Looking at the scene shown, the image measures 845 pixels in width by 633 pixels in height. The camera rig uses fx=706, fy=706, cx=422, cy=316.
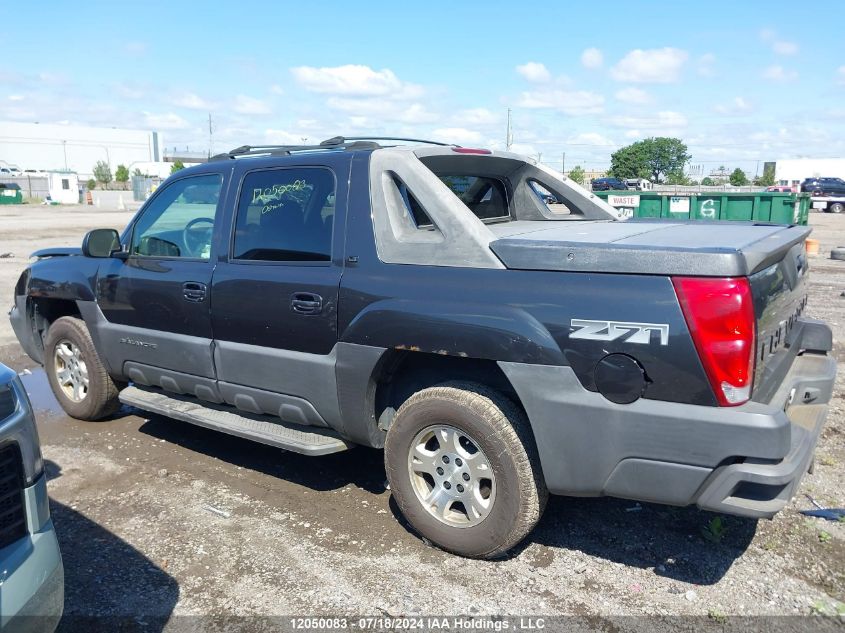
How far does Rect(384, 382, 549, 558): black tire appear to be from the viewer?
3.29 metres

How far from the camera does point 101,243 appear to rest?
16.6 ft

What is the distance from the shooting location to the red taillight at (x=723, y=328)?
2.77 meters

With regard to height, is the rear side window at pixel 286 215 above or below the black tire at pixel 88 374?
above

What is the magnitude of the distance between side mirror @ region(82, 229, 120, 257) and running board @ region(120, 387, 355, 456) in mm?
1006

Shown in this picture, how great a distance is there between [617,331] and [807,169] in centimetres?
8617

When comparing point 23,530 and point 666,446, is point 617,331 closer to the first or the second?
point 666,446

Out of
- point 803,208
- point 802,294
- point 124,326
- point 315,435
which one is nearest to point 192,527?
point 315,435

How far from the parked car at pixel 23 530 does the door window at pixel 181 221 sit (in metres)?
2.17

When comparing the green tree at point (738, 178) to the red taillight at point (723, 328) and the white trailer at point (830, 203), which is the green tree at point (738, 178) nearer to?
the white trailer at point (830, 203)

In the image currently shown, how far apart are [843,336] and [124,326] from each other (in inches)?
295

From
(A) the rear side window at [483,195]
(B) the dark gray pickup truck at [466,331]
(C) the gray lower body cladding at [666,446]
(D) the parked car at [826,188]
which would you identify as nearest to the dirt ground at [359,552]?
(B) the dark gray pickup truck at [466,331]

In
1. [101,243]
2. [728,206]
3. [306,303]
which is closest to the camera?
[306,303]

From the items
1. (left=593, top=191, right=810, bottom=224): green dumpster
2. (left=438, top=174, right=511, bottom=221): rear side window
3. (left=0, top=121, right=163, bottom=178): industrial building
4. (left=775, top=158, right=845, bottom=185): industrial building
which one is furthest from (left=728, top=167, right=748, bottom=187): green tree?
(left=0, top=121, right=163, bottom=178): industrial building

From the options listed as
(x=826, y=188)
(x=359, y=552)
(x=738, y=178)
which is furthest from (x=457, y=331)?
(x=738, y=178)
